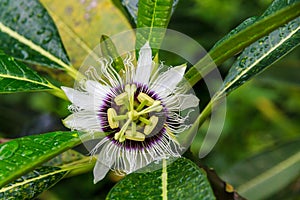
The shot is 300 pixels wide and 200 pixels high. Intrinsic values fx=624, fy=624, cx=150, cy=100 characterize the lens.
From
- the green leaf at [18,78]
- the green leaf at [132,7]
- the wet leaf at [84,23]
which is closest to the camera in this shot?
the green leaf at [18,78]

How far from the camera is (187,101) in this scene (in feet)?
3.58

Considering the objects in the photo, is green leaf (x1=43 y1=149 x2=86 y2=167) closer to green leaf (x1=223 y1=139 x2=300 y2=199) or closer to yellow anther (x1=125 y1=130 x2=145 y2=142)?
yellow anther (x1=125 y1=130 x2=145 y2=142)

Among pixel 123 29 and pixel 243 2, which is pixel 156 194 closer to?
pixel 123 29

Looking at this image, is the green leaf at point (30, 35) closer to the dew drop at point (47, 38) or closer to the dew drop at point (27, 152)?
the dew drop at point (47, 38)

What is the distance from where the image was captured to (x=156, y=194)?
3.05 feet

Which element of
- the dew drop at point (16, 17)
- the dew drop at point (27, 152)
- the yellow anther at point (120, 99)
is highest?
the dew drop at point (16, 17)

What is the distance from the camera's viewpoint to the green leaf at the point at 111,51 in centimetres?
104

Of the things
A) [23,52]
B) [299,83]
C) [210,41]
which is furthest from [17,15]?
[299,83]

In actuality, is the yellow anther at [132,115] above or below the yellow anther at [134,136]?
above

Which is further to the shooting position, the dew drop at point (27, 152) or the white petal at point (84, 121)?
the white petal at point (84, 121)

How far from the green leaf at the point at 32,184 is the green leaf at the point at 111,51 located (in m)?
0.22

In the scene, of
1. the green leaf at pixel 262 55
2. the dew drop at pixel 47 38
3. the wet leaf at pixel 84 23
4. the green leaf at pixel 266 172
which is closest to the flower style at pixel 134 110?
the green leaf at pixel 262 55

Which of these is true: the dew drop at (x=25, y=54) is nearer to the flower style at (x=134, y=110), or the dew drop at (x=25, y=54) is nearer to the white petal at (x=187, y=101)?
the flower style at (x=134, y=110)

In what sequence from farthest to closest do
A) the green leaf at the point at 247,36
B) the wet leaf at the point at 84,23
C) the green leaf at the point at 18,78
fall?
the wet leaf at the point at 84,23 < the green leaf at the point at 18,78 < the green leaf at the point at 247,36
